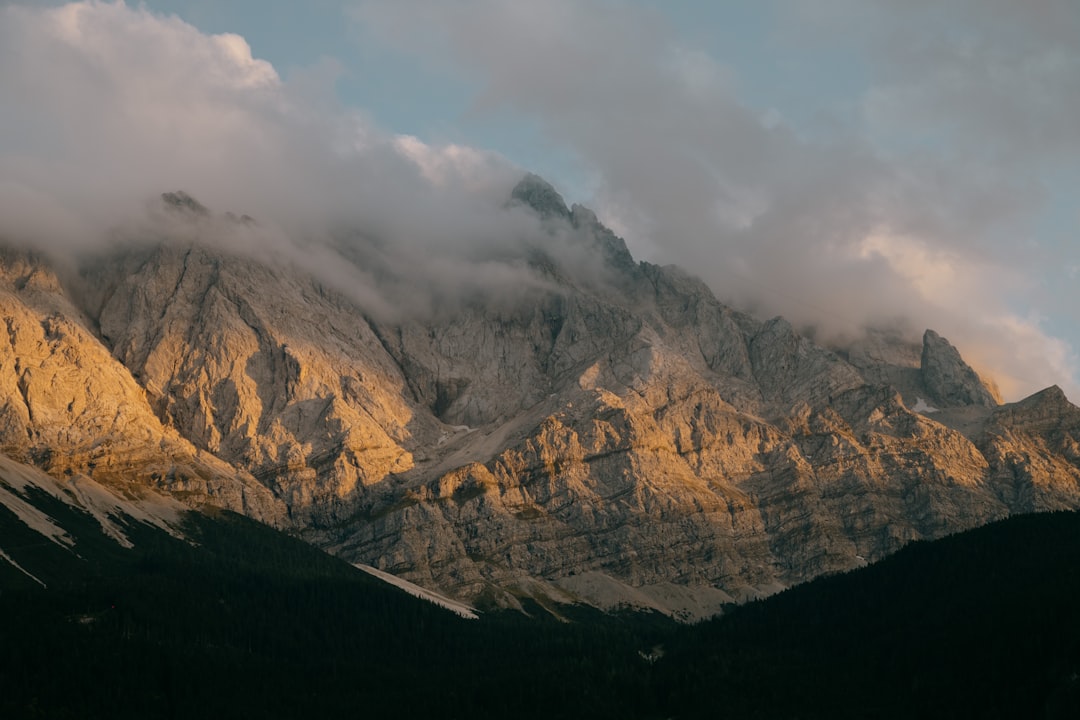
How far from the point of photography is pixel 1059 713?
19588cm
